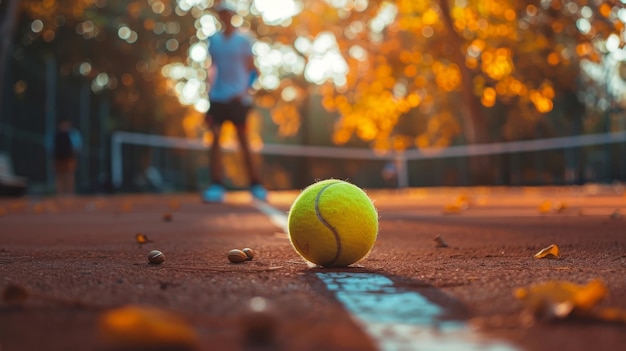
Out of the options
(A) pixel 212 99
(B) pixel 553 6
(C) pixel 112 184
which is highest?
(B) pixel 553 6

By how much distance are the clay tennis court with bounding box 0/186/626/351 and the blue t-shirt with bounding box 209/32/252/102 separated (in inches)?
200

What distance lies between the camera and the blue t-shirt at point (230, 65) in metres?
10.8

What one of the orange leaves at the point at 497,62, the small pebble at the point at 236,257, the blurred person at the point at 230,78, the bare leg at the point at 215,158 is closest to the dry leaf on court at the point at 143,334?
the small pebble at the point at 236,257

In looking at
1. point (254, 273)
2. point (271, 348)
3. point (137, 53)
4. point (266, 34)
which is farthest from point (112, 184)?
point (271, 348)

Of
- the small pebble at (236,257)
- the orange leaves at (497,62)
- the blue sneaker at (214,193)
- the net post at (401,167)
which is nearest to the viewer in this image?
the small pebble at (236,257)

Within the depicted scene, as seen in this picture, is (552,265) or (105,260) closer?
(552,265)

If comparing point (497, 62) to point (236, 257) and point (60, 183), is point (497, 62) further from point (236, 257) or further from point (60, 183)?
point (236, 257)

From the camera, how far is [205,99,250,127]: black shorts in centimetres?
1100

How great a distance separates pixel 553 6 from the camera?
15297 mm

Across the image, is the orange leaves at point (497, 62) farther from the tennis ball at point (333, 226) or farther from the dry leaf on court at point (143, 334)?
the dry leaf on court at point (143, 334)

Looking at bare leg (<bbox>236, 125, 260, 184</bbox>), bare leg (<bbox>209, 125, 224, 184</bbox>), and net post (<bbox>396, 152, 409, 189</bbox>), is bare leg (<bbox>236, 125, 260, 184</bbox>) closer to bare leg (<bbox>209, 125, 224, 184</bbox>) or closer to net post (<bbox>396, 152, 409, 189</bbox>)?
bare leg (<bbox>209, 125, 224, 184</bbox>)

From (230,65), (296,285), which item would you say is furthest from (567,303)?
(230,65)

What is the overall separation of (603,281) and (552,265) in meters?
0.65

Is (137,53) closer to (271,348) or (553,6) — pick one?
(553,6)
